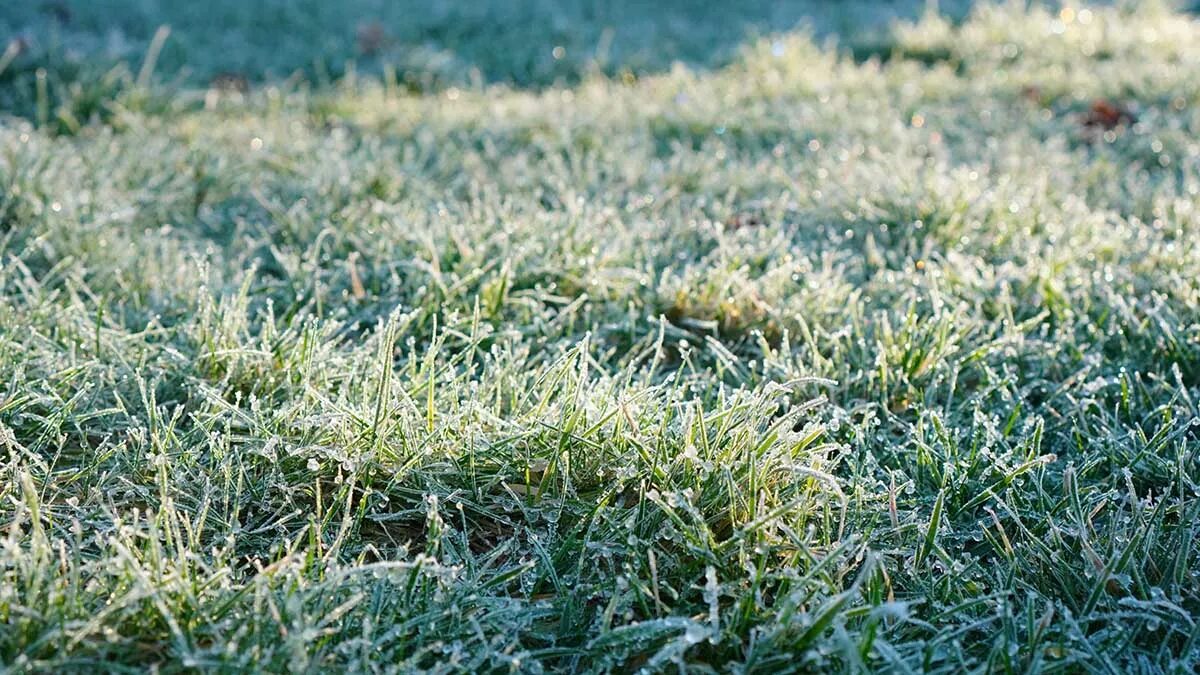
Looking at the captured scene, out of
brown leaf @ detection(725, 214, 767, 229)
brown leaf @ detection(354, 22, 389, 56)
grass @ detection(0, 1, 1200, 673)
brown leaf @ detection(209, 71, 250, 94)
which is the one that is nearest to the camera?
grass @ detection(0, 1, 1200, 673)

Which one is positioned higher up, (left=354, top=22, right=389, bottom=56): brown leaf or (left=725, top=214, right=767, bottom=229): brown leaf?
(left=354, top=22, right=389, bottom=56): brown leaf

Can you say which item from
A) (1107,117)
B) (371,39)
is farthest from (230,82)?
(1107,117)

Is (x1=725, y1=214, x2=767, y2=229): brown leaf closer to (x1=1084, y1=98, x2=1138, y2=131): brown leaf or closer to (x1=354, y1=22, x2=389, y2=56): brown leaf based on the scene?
(x1=1084, y1=98, x2=1138, y2=131): brown leaf

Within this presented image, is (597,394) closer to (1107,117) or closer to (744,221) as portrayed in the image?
(744,221)

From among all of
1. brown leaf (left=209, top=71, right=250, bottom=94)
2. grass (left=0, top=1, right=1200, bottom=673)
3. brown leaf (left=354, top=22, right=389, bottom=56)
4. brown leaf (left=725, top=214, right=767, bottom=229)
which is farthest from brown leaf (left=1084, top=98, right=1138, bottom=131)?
brown leaf (left=209, top=71, right=250, bottom=94)

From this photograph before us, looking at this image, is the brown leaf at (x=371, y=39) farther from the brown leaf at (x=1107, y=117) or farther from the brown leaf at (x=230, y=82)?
the brown leaf at (x=1107, y=117)

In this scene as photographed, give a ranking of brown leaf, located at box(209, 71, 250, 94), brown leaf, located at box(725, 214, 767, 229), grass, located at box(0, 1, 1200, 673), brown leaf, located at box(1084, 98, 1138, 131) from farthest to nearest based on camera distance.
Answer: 1. brown leaf, located at box(209, 71, 250, 94)
2. brown leaf, located at box(1084, 98, 1138, 131)
3. brown leaf, located at box(725, 214, 767, 229)
4. grass, located at box(0, 1, 1200, 673)

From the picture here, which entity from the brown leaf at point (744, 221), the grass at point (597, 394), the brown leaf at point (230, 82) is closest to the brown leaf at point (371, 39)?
the brown leaf at point (230, 82)

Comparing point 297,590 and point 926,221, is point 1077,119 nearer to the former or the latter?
point 926,221
